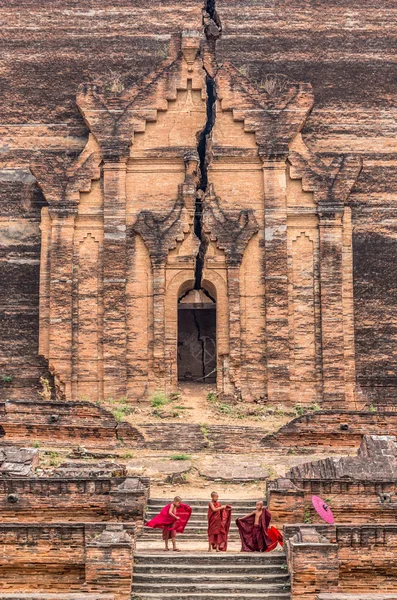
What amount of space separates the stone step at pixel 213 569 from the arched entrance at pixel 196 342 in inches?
599

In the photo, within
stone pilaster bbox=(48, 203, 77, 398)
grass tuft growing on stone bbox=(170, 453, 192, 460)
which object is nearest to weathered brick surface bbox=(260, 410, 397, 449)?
grass tuft growing on stone bbox=(170, 453, 192, 460)

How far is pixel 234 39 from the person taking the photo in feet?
102

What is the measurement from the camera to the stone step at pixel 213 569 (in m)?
14.1

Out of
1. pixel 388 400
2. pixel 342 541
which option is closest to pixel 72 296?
pixel 388 400

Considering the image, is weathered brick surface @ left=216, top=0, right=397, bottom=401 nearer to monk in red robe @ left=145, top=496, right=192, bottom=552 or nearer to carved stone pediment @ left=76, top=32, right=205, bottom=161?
carved stone pediment @ left=76, top=32, right=205, bottom=161

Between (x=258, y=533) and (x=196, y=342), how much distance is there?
51.1 feet

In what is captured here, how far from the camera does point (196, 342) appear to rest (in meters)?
30.6

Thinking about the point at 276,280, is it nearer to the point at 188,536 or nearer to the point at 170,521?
the point at 188,536

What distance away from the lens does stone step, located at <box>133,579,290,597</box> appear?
44.8 feet

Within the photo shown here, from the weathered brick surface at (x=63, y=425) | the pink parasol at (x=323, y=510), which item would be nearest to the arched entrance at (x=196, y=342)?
the weathered brick surface at (x=63, y=425)

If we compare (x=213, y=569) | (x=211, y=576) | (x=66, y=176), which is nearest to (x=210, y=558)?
(x=213, y=569)

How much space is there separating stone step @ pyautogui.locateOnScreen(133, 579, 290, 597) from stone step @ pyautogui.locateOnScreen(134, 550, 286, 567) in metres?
0.55

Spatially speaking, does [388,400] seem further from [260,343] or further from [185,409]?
[185,409]

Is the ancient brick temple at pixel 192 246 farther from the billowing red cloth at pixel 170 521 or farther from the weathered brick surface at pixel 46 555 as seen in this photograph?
the weathered brick surface at pixel 46 555
